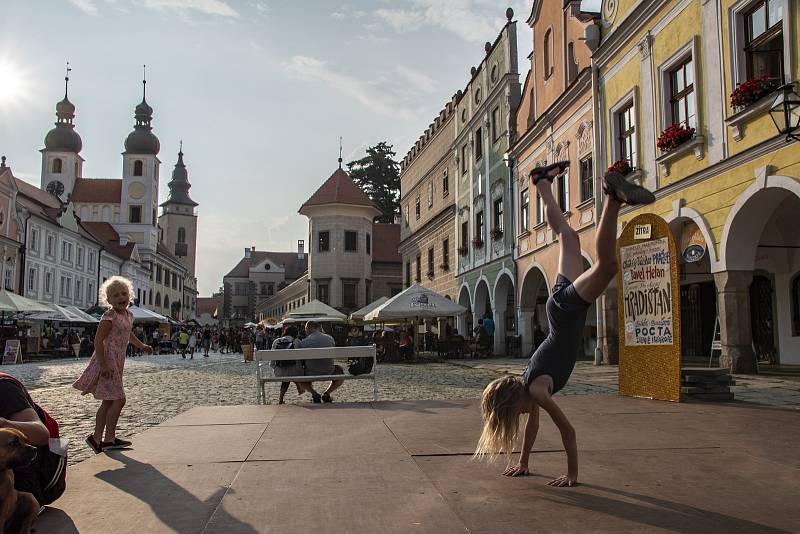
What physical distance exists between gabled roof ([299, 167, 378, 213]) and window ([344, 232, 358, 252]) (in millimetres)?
2500

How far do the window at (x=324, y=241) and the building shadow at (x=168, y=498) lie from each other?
5170 cm

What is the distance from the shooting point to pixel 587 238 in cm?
1959

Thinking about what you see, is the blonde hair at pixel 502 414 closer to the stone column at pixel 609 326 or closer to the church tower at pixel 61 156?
the stone column at pixel 609 326

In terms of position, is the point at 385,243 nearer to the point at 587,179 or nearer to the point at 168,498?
the point at 587,179

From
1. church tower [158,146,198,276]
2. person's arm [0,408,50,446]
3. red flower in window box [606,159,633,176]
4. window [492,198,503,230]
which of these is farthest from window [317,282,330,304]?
church tower [158,146,198,276]

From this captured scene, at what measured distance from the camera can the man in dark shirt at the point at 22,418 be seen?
3398 millimetres

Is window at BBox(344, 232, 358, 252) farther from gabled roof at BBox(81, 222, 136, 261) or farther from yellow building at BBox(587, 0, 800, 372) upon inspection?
yellow building at BBox(587, 0, 800, 372)

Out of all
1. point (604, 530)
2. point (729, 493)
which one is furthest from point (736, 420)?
point (604, 530)

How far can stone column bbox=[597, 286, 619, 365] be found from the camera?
1819 centimetres

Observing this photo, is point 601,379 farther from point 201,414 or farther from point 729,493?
point 729,493

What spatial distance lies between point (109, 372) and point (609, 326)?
573 inches

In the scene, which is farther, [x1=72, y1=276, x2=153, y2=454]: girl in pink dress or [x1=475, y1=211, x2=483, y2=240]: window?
[x1=475, y1=211, x2=483, y2=240]: window

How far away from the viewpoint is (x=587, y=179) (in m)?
19.8

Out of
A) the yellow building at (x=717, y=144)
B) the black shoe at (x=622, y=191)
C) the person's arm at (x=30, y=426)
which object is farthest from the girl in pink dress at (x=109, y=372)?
the yellow building at (x=717, y=144)
